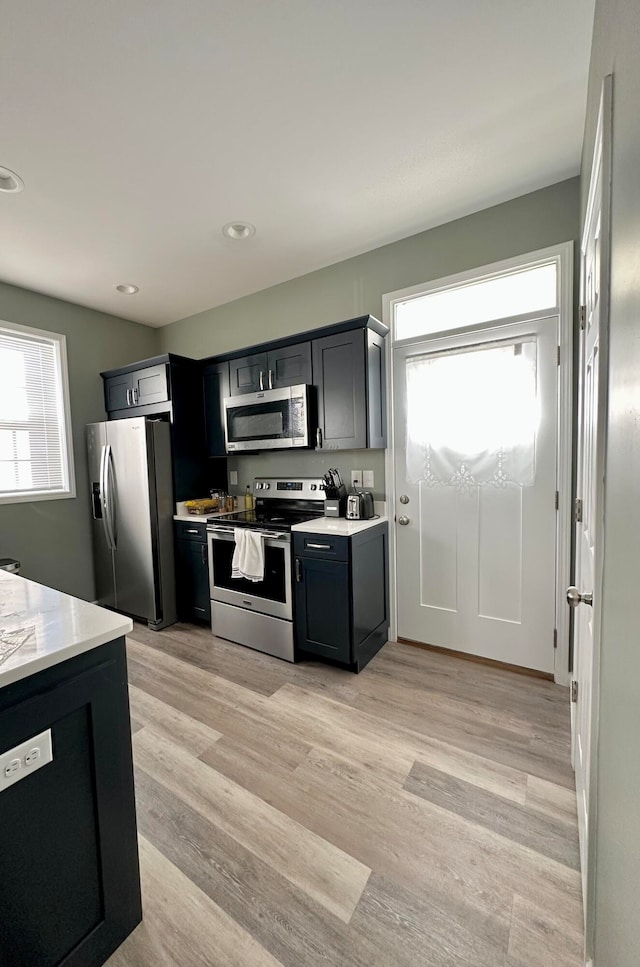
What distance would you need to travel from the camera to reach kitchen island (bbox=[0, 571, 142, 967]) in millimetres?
876

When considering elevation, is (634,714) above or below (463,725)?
above

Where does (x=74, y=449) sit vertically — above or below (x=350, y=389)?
below

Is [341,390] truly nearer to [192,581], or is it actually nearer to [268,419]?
[268,419]

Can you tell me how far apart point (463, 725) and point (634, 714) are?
5.51ft

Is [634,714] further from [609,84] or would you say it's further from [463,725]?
[463,725]

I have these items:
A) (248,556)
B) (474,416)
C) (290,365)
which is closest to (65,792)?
(248,556)

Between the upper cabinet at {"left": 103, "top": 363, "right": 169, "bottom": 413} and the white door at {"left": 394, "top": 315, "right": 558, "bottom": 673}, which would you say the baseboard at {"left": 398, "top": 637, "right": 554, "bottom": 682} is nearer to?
the white door at {"left": 394, "top": 315, "right": 558, "bottom": 673}

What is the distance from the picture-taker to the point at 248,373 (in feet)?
10.5

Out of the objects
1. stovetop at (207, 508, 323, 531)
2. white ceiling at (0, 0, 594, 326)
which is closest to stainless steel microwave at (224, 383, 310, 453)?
stovetop at (207, 508, 323, 531)

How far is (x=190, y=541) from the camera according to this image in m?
3.25

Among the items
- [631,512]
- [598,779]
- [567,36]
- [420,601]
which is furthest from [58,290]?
[598,779]

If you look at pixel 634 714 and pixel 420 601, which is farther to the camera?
pixel 420 601

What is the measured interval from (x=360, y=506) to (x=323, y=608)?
0.73 metres

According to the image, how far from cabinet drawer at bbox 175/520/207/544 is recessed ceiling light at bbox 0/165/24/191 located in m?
2.24
